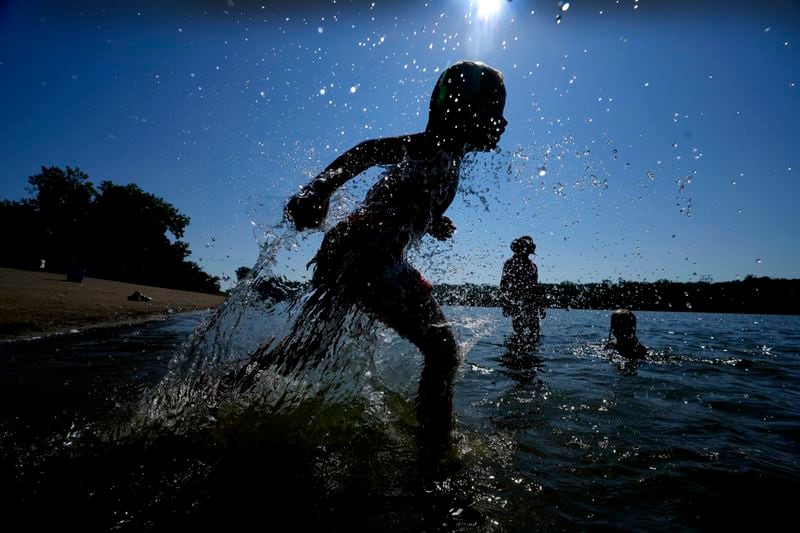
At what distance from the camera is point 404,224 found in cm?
195

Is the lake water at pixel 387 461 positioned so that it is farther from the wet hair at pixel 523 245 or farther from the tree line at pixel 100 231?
the tree line at pixel 100 231

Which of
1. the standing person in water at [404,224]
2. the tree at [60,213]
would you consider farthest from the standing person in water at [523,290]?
the tree at [60,213]

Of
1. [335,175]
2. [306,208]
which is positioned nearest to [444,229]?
[335,175]

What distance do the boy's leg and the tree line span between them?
4365 cm

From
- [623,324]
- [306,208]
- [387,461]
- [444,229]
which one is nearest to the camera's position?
[387,461]

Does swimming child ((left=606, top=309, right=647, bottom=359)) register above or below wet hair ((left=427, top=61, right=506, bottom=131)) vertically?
below

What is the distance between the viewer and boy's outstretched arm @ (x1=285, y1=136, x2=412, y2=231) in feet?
6.16

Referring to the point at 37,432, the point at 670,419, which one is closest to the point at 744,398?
the point at 670,419

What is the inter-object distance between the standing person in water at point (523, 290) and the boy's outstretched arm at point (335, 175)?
578 cm

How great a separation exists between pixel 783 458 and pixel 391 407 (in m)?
2.28

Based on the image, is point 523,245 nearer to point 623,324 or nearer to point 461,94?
point 623,324

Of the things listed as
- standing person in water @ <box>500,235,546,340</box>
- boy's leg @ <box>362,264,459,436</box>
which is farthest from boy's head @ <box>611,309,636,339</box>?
boy's leg @ <box>362,264,459,436</box>

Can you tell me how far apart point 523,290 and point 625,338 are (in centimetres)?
197

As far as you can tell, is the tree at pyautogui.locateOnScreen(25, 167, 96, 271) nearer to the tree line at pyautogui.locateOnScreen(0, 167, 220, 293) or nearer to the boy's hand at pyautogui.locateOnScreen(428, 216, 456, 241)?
the tree line at pyautogui.locateOnScreen(0, 167, 220, 293)
